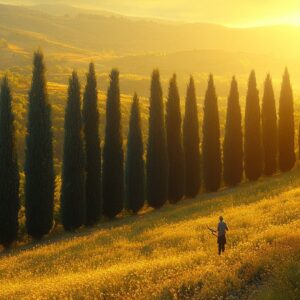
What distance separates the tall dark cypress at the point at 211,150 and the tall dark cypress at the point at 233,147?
44.7 inches

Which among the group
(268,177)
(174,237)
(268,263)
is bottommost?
(268,177)

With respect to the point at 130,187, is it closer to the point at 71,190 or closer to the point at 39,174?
the point at 71,190

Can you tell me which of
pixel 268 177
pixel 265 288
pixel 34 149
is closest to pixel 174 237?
pixel 265 288

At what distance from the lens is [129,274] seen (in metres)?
15.1

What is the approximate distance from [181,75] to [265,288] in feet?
597

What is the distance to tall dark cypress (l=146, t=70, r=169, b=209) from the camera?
Result: 3866 centimetres

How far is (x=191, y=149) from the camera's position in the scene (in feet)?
139

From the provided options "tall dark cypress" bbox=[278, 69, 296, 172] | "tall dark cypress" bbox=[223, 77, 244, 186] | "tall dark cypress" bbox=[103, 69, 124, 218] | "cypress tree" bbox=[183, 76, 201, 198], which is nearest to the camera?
"tall dark cypress" bbox=[103, 69, 124, 218]

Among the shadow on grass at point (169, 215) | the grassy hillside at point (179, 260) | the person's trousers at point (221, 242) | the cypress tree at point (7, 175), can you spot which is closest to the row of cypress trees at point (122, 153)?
the cypress tree at point (7, 175)

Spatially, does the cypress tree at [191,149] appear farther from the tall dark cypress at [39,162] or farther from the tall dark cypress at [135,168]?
the tall dark cypress at [39,162]

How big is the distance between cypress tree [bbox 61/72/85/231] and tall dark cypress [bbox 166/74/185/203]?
31.3ft

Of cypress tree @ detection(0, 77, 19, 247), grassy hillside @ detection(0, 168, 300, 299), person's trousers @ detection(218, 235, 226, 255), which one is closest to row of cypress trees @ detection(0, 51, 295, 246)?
cypress tree @ detection(0, 77, 19, 247)

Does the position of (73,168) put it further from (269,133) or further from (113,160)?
(269,133)

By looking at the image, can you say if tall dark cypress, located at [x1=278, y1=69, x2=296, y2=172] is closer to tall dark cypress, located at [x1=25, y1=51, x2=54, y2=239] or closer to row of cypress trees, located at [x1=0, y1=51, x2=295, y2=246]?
row of cypress trees, located at [x1=0, y1=51, x2=295, y2=246]
